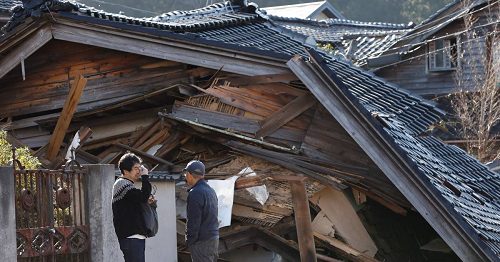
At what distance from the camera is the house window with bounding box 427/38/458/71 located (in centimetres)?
2842

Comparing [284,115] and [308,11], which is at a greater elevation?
[308,11]

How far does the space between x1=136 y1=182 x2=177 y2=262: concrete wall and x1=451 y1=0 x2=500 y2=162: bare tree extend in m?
14.3

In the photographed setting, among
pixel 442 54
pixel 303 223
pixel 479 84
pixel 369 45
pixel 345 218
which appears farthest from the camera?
pixel 442 54

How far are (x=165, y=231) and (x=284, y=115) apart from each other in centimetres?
347

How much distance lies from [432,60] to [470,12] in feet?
9.91

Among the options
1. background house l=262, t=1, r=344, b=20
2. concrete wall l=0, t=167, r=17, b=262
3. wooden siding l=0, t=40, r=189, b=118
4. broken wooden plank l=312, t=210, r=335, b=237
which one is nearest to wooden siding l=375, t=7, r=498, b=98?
background house l=262, t=1, r=344, b=20

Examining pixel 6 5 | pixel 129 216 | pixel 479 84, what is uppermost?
pixel 6 5

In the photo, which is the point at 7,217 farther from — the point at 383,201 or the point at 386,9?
the point at 386,9

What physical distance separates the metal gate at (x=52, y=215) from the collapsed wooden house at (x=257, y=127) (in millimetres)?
3055

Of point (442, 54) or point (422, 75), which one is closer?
point (442, 54)

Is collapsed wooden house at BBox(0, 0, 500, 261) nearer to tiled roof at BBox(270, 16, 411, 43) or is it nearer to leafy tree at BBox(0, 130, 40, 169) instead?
leafy tree at BBox(0, 130, 40, 169)

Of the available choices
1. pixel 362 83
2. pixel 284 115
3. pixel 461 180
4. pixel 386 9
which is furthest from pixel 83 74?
pixel 386 9

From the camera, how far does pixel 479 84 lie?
2648cm

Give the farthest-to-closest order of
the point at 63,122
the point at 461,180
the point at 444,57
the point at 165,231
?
the point at 444,57 → the point at 461,180 → the point at 63,122 → the point at 165,231
